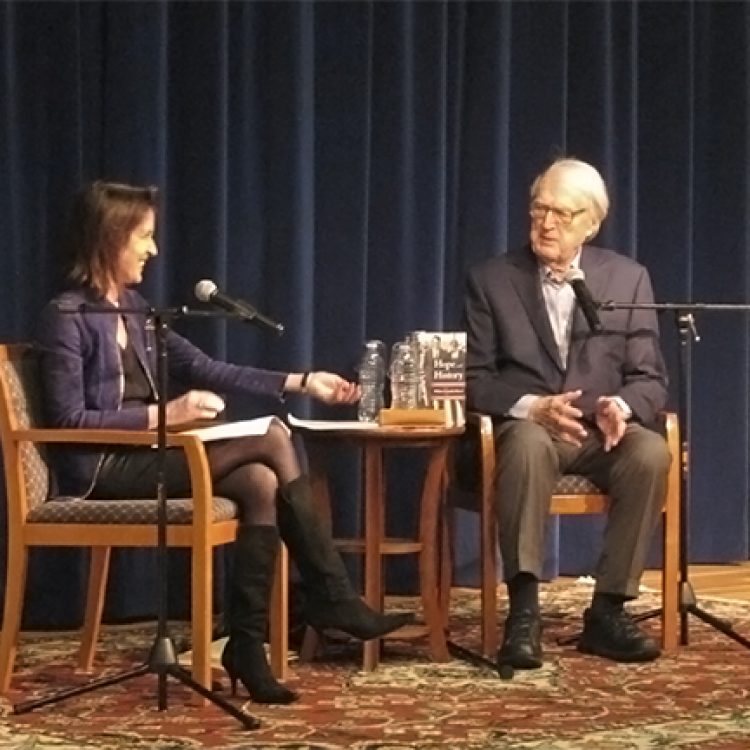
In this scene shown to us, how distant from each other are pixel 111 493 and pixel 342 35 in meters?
1.67

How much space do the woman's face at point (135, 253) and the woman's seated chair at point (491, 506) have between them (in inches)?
35.6

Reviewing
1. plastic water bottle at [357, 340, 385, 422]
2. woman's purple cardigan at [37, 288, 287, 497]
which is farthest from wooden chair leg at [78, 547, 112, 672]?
plastic water bottle at [357, 340, 385, 422]

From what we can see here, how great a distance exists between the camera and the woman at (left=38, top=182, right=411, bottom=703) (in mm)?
3527

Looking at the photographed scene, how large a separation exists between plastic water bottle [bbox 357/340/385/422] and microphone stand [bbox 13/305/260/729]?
915 millimetres

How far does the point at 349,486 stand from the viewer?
471 cm

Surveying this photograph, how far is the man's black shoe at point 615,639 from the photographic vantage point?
387 cm

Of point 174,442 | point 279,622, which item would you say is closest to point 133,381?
point 174,442

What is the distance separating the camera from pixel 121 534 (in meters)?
3.52

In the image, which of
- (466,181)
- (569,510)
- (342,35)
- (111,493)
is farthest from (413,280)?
(111,493)

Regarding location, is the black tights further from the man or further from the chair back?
the man

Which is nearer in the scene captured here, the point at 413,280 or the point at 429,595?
the point at 429,595

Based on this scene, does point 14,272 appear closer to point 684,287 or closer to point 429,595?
point 429,595

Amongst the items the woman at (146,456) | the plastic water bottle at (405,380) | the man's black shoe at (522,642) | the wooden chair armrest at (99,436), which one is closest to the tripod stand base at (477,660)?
the man's black shoe at (522,642)

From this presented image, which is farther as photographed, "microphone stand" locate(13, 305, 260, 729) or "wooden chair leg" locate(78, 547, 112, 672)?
"wooden chair leg" locate(78, 547, 112, 672)
